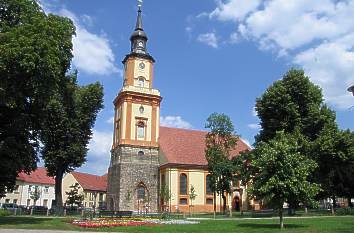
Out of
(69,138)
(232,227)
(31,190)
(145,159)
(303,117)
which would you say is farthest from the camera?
(31,190)

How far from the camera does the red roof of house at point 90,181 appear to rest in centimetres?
9219

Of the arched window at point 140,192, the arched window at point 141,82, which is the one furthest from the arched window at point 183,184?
the arched window at point 141,82

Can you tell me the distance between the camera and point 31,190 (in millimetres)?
→ 85125

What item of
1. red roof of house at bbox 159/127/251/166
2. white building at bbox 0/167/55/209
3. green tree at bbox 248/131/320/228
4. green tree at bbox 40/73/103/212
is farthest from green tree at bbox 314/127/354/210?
white building at bbox 0/167/55/209

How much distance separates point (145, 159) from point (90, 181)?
41.3 meters

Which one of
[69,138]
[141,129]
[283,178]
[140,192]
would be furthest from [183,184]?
[283,178]

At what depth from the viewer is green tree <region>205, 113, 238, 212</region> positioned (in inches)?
1909

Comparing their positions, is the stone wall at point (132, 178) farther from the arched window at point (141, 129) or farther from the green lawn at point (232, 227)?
the green lawn at point (232, 227)

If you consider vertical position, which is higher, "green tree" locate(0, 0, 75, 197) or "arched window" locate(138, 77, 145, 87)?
"arched window" locate(138, 77, 145, 87)

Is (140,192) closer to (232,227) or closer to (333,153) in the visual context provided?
(333,153)

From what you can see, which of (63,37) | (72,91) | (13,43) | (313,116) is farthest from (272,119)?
(13,43)

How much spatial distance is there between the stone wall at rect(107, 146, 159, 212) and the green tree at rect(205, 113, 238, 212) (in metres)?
11.6

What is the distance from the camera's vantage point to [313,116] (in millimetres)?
42594

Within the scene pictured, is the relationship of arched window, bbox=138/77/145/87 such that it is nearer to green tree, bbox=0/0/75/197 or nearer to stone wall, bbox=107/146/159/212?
stone wall, bbox=107/146/159/212
